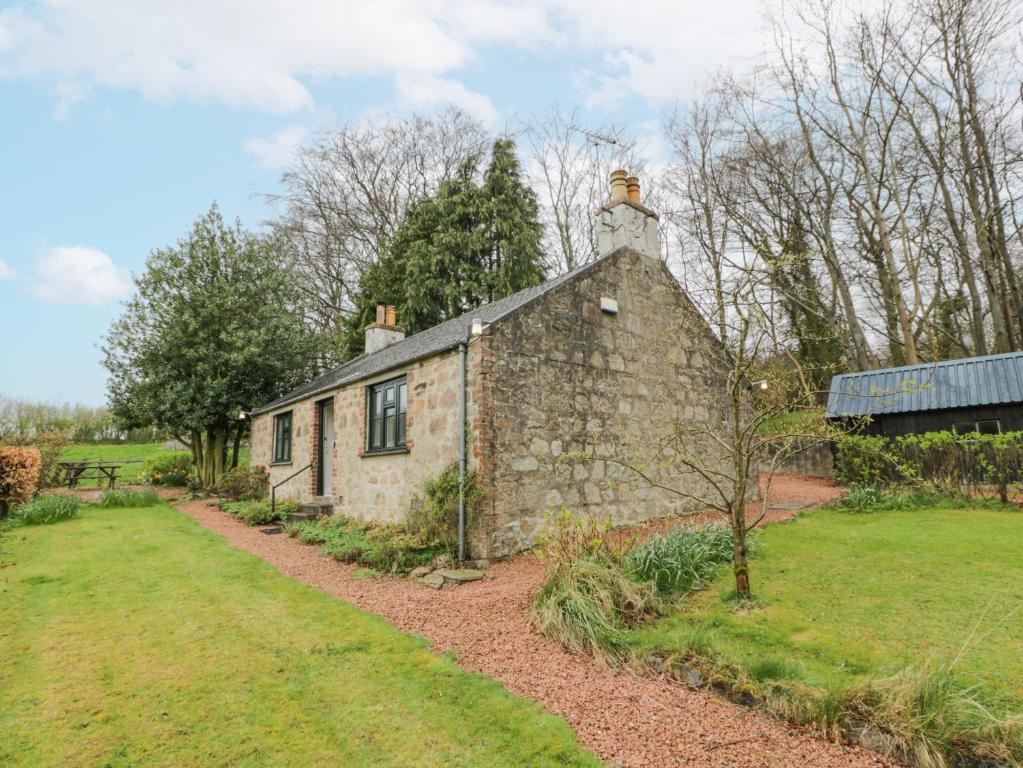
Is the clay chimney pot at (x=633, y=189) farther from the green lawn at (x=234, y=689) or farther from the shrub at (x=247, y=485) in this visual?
the shrub at (x=247, y=485)

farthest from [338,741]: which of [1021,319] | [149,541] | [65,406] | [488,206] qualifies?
[65,406]

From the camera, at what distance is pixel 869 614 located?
4.65 metres

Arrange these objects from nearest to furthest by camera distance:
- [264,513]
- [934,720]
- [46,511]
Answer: [934,720]
[46,511]
[264,513]

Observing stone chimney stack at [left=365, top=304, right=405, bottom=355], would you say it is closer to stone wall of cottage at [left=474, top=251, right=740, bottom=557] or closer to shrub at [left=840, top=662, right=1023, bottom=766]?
stone wall of cottage at [left=474, top=251, right=740, bottom=557]

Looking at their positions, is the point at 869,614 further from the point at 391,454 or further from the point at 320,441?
the point at 320,441

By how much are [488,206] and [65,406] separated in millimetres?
24967

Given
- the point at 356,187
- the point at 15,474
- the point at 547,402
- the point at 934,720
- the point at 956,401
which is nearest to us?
the point at 934,720

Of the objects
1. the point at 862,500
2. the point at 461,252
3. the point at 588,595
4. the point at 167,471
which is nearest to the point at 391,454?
the point at 588,595

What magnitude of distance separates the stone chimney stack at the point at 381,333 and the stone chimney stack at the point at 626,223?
8334 millimetres

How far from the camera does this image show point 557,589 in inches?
206

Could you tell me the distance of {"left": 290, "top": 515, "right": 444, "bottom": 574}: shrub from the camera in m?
7.61

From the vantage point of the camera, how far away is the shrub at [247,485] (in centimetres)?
1558

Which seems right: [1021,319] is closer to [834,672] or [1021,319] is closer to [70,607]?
[834,672]

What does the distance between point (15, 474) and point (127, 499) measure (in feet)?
12.1
